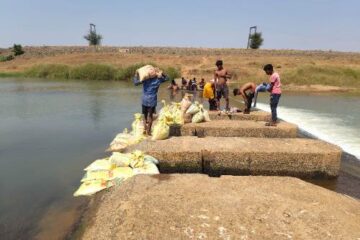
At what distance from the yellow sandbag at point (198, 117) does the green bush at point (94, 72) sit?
2812 centimetres

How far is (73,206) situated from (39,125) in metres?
6.92

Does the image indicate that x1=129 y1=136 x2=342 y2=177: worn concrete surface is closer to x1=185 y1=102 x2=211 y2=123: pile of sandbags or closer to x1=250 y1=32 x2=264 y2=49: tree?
x1=185 y1=102 x2=211 y2=123: pile of sandbags

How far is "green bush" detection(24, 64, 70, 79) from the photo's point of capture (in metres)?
38.3

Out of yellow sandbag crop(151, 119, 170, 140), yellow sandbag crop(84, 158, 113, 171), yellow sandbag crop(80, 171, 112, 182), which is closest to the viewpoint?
yellow sandbag crop(80, 171, 112, 182)

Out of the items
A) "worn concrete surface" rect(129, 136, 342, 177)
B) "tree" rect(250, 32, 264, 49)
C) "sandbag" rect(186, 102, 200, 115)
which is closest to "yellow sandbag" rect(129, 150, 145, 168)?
"worn concrete surface" rect(129, 136, 342, 177)

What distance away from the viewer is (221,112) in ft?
34.4

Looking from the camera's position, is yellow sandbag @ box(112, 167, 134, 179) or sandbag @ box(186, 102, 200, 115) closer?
yellow sandbag @ box(112, 167, 134, 179)

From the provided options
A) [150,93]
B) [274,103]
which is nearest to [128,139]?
[150,93]

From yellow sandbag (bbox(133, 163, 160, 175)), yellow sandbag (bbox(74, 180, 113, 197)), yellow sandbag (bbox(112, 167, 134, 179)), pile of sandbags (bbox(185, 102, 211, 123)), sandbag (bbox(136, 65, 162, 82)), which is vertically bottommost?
yellow sandbag (bbox(74, 180, 113, 197))

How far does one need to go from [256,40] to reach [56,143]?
189 ft

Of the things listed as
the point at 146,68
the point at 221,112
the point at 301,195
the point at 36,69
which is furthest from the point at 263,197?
the point at 36,69

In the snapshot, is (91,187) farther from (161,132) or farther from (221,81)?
(221,81)

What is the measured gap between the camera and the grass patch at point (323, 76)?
3162cm

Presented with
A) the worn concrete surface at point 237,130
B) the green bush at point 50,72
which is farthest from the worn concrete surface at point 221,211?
the green bush at point 50,72
